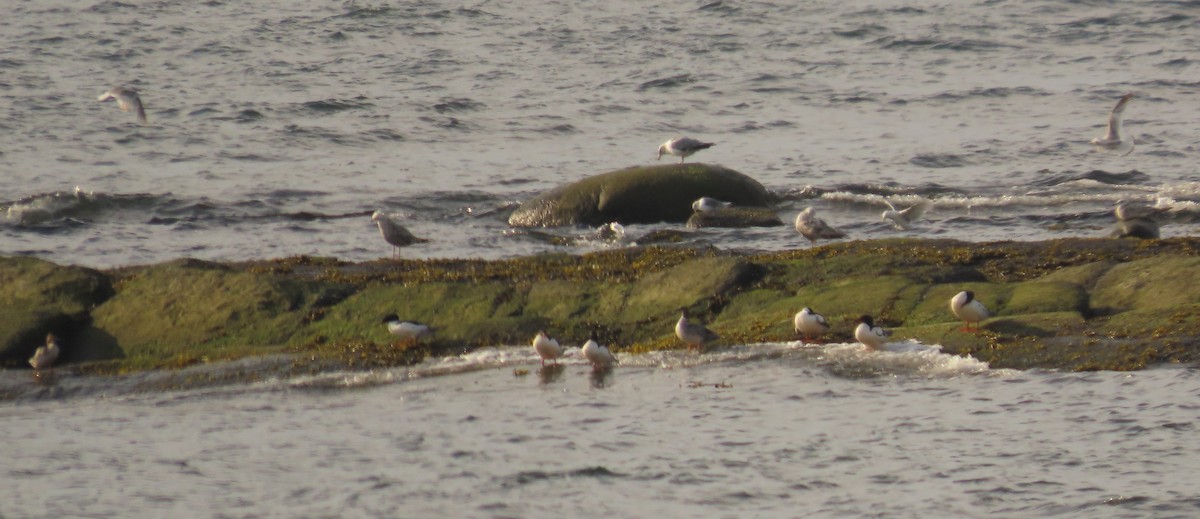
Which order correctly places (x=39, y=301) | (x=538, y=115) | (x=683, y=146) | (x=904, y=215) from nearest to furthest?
(x=39, y=301) → (x=904, y=215) → (x=683, y=146) → (x=538, y=115)

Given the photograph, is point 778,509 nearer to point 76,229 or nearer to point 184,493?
point 184,493

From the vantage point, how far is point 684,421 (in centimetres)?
957

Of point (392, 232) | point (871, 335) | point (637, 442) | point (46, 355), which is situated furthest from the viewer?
point (392, 232)

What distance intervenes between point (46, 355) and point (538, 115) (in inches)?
693

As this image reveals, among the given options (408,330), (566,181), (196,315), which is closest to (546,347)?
(408,330)

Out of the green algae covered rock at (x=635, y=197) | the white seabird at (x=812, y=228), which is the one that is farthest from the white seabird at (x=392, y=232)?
the white seabird at (x=812, y=228)

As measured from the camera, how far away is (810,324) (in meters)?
11.0

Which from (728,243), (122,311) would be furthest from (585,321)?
(728,243)

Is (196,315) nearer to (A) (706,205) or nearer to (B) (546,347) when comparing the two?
(B) (546,347)

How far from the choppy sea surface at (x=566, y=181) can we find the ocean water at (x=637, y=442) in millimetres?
30

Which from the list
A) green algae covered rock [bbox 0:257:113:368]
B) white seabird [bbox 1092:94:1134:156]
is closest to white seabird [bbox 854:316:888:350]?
green algae covered rock [bbox 0:257:113:368]

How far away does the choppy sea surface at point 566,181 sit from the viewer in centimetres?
854

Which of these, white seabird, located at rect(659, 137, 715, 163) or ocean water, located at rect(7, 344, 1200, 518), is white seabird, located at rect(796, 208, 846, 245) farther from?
white seabird, located at rect(659, 137, 715, 163)

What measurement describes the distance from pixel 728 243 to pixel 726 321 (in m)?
4.94
